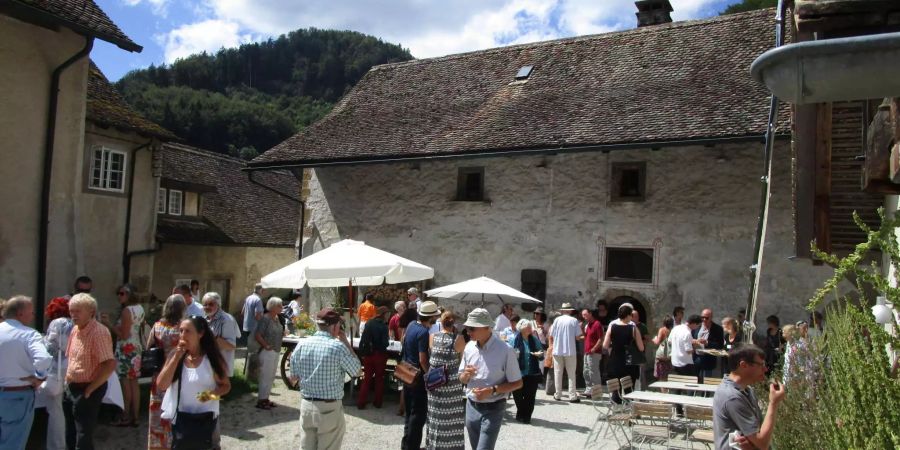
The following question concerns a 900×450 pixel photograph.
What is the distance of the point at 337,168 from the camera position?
64.9 feet

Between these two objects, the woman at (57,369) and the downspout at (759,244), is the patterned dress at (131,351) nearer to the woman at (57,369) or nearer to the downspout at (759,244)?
the woman at (57,369)

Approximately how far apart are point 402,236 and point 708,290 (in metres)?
7.63

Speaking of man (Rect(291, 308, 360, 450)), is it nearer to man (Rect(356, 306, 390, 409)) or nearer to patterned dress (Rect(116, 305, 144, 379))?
patterned dress (Rect(116, 305, 144, 379))

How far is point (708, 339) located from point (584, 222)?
16.0 feet

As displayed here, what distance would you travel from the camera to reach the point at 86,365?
6.43 m

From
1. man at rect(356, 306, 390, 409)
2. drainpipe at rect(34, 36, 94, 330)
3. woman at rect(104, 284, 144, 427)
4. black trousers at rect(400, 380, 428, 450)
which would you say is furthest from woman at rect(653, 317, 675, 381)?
drainpipe at rect(34, 36, 94, 330)

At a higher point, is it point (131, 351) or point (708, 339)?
point (708, 339)

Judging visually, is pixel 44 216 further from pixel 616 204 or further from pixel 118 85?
pixel 118 85

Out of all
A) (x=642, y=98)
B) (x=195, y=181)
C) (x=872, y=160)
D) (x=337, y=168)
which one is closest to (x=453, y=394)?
(x=872, y=160)

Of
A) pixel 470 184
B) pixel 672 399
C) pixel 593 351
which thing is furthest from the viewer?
pixel 470 184

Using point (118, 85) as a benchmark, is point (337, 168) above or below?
below

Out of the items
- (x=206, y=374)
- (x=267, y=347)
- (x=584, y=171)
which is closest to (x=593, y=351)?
(x=584, y=171)

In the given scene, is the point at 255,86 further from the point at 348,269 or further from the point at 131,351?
the point at 131,351

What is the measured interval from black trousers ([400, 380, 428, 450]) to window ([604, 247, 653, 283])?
29.6ft
